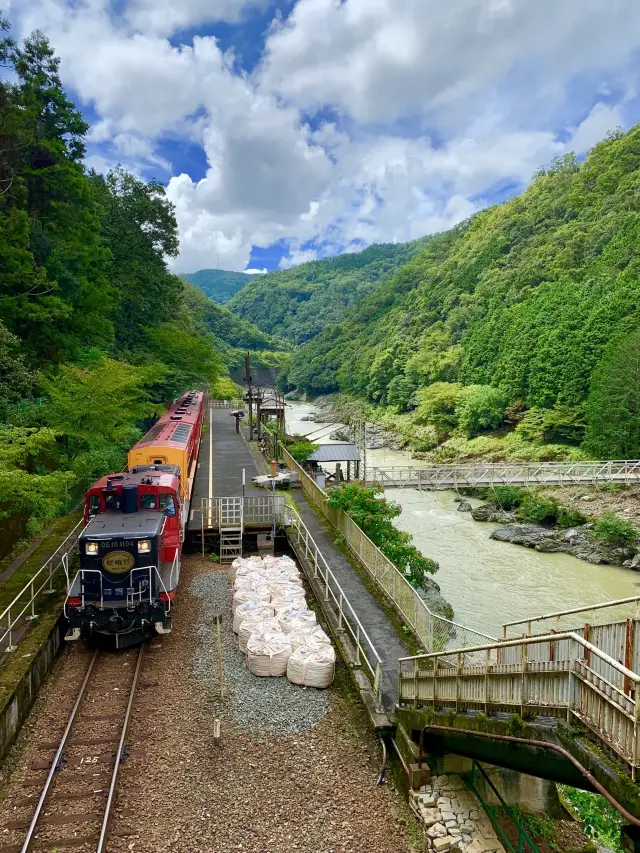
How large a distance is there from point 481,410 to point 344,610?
42.2 meters

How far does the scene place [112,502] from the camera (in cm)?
1305

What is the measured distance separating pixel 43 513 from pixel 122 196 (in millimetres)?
29939

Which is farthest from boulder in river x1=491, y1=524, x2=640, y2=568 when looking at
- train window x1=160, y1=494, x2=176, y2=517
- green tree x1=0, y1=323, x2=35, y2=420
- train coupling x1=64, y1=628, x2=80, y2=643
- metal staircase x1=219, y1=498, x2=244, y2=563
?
green tree x1=0, y1=323, x2=35, y2=420

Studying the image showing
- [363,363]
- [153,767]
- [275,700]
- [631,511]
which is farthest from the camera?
[363,363]

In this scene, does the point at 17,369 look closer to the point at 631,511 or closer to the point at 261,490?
the point at 261,490

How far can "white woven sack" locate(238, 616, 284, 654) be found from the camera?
37.9ft

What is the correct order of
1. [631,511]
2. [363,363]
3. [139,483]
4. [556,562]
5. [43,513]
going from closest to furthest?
[139,483] → [43,513] → [556,562] → [631,511] → [363,363]

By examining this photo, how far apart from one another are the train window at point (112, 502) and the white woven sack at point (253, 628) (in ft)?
13.8

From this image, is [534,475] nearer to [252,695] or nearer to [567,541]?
[567,541]

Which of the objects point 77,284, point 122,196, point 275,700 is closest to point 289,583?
point 275,700

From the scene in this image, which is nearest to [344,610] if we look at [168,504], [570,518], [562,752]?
[168,504]

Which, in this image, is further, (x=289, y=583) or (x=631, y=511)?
(x=631, y=511)

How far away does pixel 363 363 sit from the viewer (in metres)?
86.2

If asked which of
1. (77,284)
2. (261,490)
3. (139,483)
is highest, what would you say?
(77,284)
